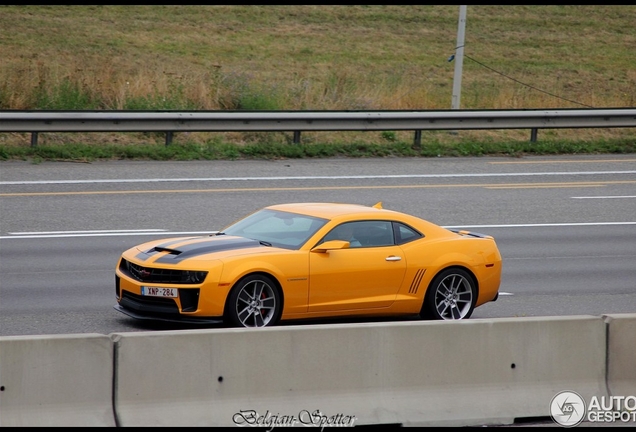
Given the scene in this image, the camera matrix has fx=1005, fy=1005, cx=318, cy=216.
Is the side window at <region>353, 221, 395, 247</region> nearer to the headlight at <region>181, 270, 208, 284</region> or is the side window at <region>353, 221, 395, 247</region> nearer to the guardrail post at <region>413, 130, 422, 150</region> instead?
the headlight at <region>181, 270, 208, 284</region>

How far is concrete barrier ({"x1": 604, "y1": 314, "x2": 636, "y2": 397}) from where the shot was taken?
315 inches

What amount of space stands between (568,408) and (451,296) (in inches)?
139

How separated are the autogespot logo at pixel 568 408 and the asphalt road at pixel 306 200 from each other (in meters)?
3.82

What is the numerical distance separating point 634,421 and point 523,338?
41.9 inches

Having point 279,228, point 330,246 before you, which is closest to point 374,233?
point 330,246

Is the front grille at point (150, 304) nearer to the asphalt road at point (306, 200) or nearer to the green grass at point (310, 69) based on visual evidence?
the asphalt road at point (306, 200)

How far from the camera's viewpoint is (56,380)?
22.6 feet

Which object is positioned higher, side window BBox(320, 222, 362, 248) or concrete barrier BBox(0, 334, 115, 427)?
side window BBox(320, 222, 362, 248)

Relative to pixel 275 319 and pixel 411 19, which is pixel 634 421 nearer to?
pixel 275 319

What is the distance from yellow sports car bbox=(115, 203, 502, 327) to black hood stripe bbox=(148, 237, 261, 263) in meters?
0.01

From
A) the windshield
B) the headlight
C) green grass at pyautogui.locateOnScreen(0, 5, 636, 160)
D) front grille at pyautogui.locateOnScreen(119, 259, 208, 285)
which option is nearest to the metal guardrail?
green grass at pyautogui.locateOnScreen(0, 5, 636, 160)

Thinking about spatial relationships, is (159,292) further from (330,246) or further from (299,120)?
(299,120)

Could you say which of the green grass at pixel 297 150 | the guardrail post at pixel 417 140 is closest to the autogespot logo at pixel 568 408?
the green grass at pixel 297 150

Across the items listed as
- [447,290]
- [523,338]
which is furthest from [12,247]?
[523,338]
